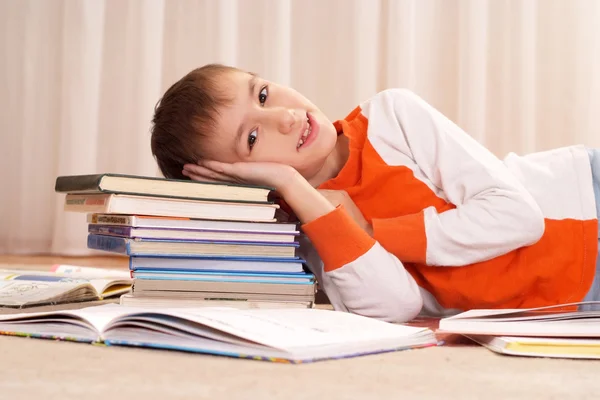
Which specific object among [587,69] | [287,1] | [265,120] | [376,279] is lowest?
[376,279]

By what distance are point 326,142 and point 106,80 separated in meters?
1.83

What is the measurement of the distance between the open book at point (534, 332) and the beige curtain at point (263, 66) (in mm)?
1914

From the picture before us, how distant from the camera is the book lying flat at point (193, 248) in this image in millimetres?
1109

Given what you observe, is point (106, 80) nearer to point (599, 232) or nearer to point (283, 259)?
point (283, 259)

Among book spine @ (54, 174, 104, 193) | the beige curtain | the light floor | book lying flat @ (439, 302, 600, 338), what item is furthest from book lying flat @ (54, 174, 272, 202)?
the beige curtain

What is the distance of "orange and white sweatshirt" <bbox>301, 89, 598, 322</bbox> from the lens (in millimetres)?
1167

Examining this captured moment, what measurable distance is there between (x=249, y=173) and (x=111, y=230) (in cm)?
25

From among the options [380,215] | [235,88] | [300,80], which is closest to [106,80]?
[300,80]

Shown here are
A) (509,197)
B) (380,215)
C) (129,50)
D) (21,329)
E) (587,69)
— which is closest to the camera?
(21,329)

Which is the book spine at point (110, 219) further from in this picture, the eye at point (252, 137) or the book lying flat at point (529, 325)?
the book lying flat at point (529, 325)

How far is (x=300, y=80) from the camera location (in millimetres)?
2805

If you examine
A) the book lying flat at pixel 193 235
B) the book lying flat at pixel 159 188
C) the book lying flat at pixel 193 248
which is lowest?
the book lying flat at pixel 193 248

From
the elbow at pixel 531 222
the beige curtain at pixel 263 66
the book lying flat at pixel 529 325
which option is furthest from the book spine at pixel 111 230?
the beige curtain at pixel 263 66

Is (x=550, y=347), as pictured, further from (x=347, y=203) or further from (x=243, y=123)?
(x=243, y=123)
